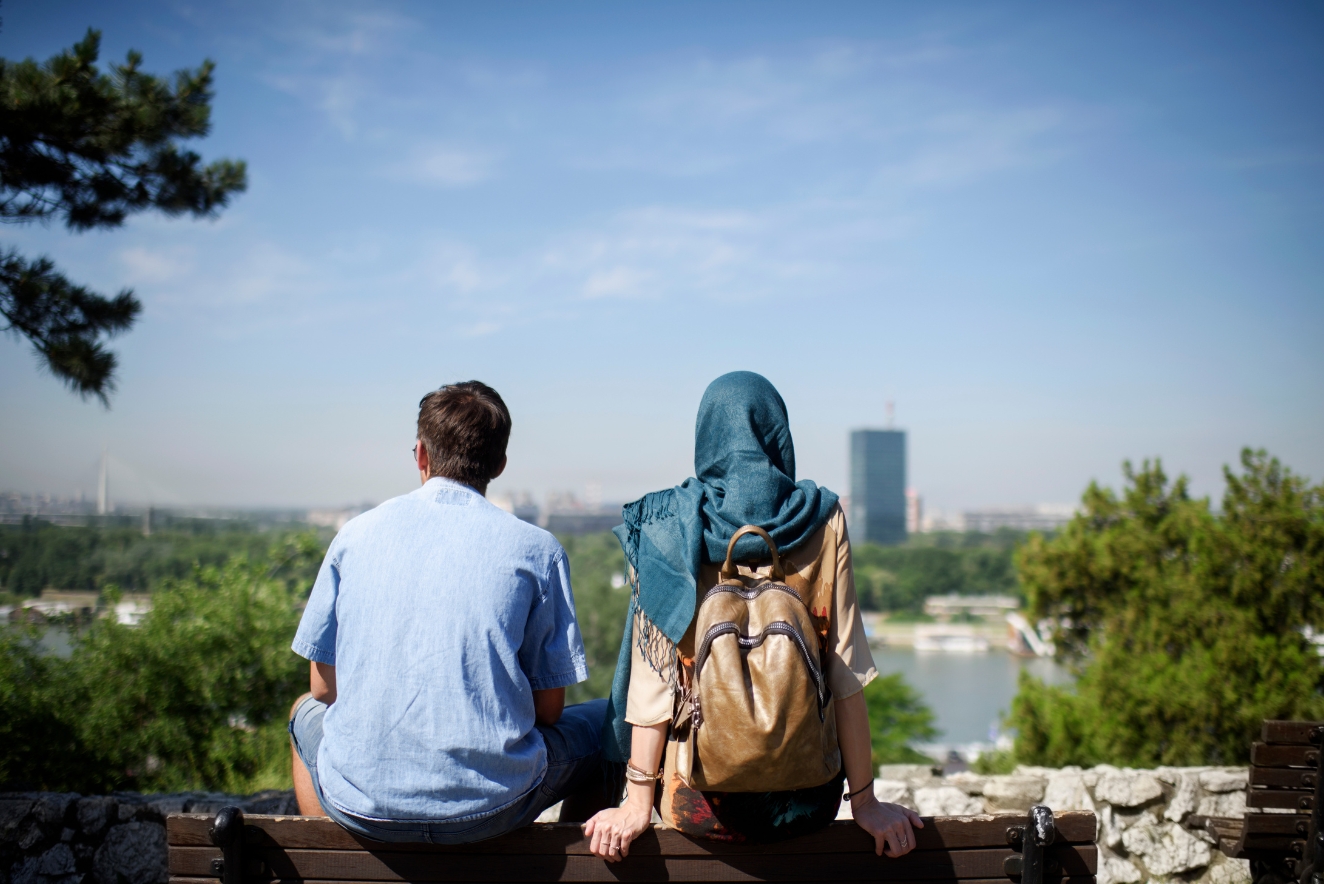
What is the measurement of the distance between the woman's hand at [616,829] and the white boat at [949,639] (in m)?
46.7

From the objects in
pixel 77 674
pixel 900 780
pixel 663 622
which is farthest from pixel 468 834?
pixel 77 674

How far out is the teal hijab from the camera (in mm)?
1605

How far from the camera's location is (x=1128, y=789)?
3559 millimetres

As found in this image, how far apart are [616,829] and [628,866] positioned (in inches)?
3.9

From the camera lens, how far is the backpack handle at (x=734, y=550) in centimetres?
153

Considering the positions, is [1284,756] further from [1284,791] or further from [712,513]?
[712,513]

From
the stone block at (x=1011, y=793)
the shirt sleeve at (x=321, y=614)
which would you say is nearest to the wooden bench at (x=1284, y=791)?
the stone block at (x=1011, y=793)

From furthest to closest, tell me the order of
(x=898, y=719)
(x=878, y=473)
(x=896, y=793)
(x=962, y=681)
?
(x=878, y=473) → (x=962, y=681) → (x=898, y=719) → (x=896, y=793)

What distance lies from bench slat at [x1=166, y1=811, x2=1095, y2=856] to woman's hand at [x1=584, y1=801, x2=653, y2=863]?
3 centimetres

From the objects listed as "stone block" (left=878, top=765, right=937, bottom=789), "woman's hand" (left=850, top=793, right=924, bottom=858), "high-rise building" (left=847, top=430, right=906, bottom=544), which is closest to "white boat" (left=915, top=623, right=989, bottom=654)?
"stone block" (left=878, top=765, right=937, bottom=789)

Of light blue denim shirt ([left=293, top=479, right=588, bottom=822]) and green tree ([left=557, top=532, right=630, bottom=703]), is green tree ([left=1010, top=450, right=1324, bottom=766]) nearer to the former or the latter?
light blue denim shirt ([left=293, top=479, right=588, bottom=822])

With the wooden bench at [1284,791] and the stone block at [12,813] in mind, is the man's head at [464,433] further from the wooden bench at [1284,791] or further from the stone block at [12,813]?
the wooden bench at [1284,791]

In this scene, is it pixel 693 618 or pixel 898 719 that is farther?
pixel 898 719

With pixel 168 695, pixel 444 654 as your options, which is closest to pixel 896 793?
pixel 444 654
